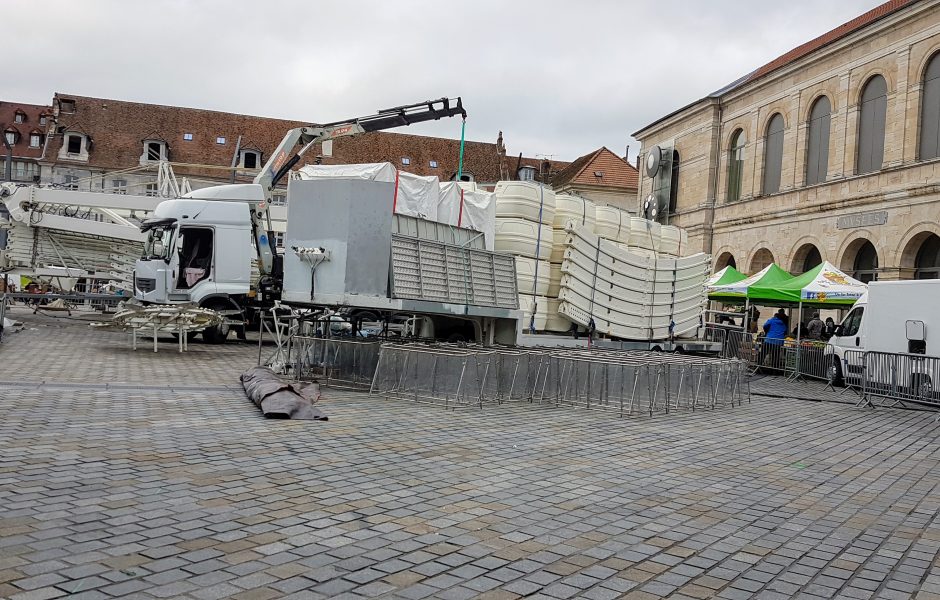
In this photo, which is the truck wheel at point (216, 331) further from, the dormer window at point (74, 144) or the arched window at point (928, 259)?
the dormer window at point (74, 144)

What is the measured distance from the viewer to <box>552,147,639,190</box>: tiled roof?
58.0m

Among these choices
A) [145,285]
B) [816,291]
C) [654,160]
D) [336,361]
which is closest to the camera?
[336,361]

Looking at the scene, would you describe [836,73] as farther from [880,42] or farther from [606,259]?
[606,259]

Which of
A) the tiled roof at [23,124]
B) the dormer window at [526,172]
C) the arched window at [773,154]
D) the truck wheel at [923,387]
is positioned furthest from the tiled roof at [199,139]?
the truck wheel at [923,387]

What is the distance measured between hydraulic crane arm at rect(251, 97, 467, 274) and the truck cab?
625 mm

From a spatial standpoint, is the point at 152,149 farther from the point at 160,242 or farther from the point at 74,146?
the point at 160,242

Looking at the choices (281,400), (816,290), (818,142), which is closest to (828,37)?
(818,142)

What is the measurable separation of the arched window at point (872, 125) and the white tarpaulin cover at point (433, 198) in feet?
64.8

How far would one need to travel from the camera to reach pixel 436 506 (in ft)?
18.5

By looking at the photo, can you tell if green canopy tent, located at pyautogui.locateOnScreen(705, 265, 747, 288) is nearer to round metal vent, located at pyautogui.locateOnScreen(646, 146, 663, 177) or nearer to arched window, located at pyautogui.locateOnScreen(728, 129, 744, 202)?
arched window, located at pyautogui.locateOnScreen(728, 129, 744, 202)

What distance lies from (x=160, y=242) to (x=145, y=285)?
1.20 meters

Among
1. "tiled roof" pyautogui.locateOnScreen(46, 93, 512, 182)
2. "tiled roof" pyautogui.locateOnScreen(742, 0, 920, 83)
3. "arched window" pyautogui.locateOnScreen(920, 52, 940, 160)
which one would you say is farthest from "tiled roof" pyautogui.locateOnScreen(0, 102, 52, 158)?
"arched window" pyautogui.locateOnScreen(920, 52, 940, 160)

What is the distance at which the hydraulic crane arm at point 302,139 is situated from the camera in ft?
63.7

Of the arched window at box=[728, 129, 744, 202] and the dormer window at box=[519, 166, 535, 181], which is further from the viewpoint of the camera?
Answer: the dormer window at box=[519, 166, 535, 181]
